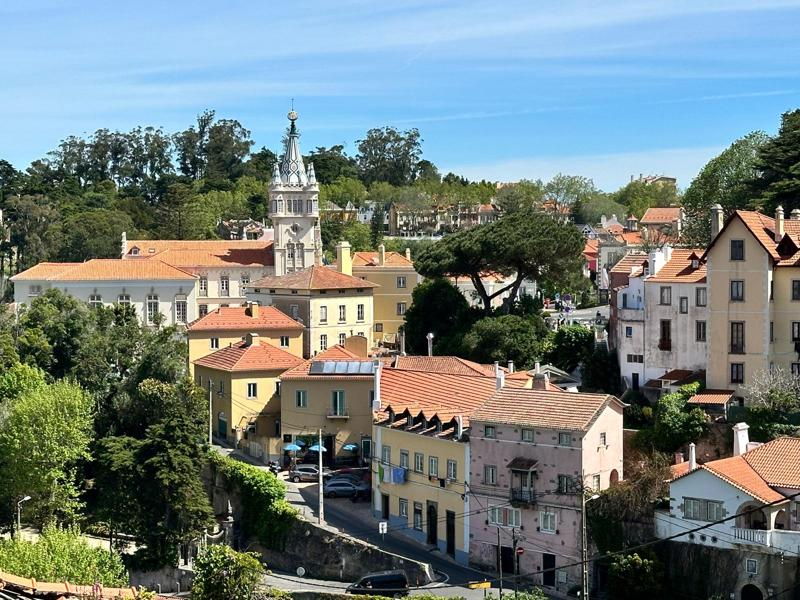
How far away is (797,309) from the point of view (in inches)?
1847

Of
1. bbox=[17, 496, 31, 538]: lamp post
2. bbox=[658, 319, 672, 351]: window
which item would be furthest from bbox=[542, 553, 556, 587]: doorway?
bbox=[17, 496, 31, 538]: lamp post

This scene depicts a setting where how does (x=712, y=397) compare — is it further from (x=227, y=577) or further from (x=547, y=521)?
(x=227, y=577)

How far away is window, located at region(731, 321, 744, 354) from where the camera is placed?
1868 inches

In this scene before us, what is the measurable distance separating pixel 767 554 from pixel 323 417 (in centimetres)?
2070

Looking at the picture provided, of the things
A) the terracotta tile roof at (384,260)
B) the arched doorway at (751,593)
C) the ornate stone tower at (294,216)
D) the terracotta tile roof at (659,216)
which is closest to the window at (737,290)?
the arched doorway at (751,593)

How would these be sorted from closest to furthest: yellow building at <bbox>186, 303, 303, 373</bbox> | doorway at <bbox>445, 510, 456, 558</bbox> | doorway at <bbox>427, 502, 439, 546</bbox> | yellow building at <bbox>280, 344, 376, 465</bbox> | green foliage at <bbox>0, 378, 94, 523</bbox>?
doorway at <bbox>445, 510, 456, 558</bbox> < doorway at <bbox>427, 502, 439, 546</bbox> < green foliage at <bbox>0, 378, 94, 523</bbox> < yellow building at <bbox>280, 344, 376, 465</bbox> < yellow building at <bbox>186, 303, 303, 373</bbox>

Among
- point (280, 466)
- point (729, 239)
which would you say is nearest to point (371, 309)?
point (280, 466)

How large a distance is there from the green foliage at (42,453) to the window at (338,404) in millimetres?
9986

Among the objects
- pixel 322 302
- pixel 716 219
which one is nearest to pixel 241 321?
pixel 322 302

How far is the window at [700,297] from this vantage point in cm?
4896

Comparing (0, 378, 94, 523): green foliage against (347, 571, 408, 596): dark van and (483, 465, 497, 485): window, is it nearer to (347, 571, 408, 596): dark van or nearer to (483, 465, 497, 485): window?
(347, 571, 408, 596): dark van

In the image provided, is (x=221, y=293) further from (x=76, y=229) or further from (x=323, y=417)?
(x=323, y=417)

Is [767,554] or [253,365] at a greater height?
[253,365]

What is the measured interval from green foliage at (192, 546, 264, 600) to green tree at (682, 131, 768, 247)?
37.4 metres
